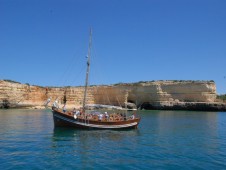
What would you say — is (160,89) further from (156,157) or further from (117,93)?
(156,157)

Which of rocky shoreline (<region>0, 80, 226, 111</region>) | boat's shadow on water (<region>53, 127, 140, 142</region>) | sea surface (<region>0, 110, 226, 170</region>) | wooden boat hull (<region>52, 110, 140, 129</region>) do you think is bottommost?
sea surface (<region>0, 110, 226, 170</region>)

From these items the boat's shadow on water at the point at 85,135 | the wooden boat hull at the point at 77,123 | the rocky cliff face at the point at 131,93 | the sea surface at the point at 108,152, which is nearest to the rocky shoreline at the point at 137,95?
the rocky cliff face at the point at 131,93

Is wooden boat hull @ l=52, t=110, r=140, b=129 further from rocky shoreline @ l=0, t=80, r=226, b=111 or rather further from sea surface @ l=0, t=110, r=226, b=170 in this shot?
rocky shoreline @ l=0, t=80, r=226, b=111

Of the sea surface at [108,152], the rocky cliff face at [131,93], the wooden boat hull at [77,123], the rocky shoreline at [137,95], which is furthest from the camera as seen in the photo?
the rocky cliff face at [131,93]

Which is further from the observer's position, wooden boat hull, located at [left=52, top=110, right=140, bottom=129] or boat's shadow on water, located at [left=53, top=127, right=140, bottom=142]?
wooden boat hull, located at [left=52, top=110, right=140, bottom=129]

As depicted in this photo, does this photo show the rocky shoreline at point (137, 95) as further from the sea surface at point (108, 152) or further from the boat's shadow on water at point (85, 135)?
the sea surface at point (108, 152)

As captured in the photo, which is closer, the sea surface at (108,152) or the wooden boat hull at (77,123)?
→ the sea surface at (108,152)

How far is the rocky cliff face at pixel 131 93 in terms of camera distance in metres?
73.4

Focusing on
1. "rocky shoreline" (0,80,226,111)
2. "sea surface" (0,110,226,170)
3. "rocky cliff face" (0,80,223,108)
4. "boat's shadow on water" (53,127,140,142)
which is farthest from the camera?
"rocky cliff face" (0,80,223,108)

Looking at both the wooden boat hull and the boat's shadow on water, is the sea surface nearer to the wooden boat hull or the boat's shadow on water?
the boat's shadow on water

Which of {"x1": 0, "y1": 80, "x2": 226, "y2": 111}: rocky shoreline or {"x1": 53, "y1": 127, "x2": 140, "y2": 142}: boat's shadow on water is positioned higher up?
{"x1": 0, "y1": 80, "x2": 226, "y2": 111}: rocky shoreline

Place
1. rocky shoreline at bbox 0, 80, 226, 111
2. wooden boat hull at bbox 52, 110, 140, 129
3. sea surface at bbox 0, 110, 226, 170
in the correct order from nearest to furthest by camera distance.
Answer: sea surface at bbox 0, 110, 226, 170 < wooden boat hull at bbox 52, 110, 140, 129 < rocky shoreline at bbox 0, 80, 226, 111

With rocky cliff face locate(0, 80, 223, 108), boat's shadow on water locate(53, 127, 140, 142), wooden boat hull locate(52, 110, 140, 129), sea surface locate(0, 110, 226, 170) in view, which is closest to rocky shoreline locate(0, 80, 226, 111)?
rocky cliff face locate(0, 80, 223, 108)

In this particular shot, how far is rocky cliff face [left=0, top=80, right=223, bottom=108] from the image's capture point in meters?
73.4
